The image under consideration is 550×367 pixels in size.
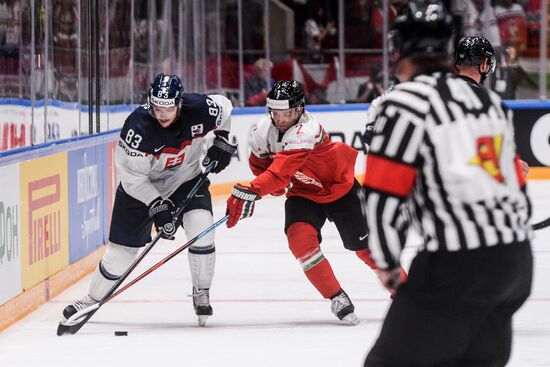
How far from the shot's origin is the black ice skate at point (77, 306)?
5.07 meters

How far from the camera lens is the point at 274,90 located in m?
4.94

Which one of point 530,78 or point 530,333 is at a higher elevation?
point 530,78

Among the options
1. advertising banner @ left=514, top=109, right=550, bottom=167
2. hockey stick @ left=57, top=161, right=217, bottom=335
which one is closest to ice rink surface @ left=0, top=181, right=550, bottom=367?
hockey stick @ left=57, top=161, right=217, bottom=335

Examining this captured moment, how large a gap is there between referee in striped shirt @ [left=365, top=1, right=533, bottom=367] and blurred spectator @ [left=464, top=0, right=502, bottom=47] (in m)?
9.52

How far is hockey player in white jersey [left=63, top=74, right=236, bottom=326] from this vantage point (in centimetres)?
498

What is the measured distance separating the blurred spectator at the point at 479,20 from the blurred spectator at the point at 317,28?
1203 mm

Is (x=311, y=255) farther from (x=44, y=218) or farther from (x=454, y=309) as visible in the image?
(x=454, y=309)

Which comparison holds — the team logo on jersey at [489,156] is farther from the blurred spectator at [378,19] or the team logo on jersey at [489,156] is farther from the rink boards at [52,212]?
the blurred spectator at [378,19]

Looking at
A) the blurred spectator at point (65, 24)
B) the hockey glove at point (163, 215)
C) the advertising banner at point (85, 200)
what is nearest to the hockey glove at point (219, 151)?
the hockey glove at point (163, 215)

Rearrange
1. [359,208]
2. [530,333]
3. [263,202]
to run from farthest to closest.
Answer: [263,202] < [359,208] < [530,333]

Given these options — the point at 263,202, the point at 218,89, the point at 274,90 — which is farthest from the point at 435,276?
the point at 218,89

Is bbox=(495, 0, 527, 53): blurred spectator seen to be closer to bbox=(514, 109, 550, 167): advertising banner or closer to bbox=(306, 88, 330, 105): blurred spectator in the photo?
bbox=(514, 109, 550, 167): advertising banner

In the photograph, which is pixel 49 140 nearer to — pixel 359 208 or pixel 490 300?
pixel 359 208

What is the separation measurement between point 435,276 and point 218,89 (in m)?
9.62
